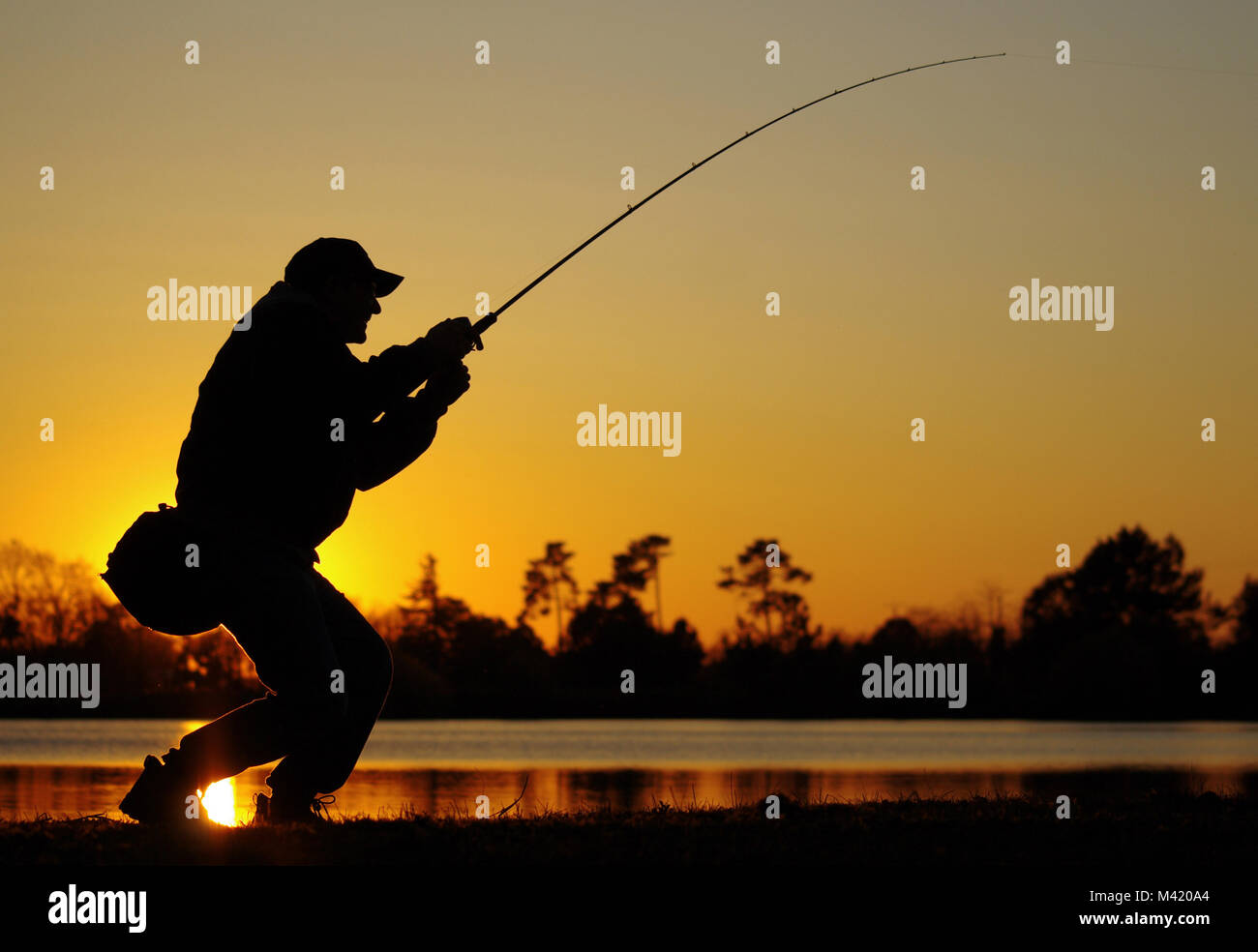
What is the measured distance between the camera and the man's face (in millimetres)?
6570

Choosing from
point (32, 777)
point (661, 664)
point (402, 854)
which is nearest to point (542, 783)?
point (32, 777)

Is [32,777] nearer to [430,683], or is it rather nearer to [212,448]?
[212,448]

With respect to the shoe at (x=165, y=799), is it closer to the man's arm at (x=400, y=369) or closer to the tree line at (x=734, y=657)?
the man's arm at (x=400, y=369)

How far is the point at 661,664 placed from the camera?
7350 cm

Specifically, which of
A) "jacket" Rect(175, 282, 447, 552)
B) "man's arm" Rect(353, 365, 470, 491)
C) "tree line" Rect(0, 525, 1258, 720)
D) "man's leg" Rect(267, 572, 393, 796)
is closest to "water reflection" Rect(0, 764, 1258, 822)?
"man's leg" Rect(267, 572, 393, 796)

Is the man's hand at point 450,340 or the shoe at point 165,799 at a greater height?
the man's hand at point 450,340

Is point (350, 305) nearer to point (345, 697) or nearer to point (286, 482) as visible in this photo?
point (286, 482)

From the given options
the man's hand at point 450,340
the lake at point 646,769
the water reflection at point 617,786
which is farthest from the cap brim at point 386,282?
the water reflection at point 617,786

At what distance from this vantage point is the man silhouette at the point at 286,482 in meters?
6.09

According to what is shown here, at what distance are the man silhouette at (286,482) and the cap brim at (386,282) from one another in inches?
11.7

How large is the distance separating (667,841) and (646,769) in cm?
1349

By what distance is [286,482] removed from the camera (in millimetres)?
6180

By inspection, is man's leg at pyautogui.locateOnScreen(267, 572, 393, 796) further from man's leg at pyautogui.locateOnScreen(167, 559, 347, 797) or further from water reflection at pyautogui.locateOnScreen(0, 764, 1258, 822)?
water reflection at pyautogui.locateOnScreen(0, 764, 1258, 822)
